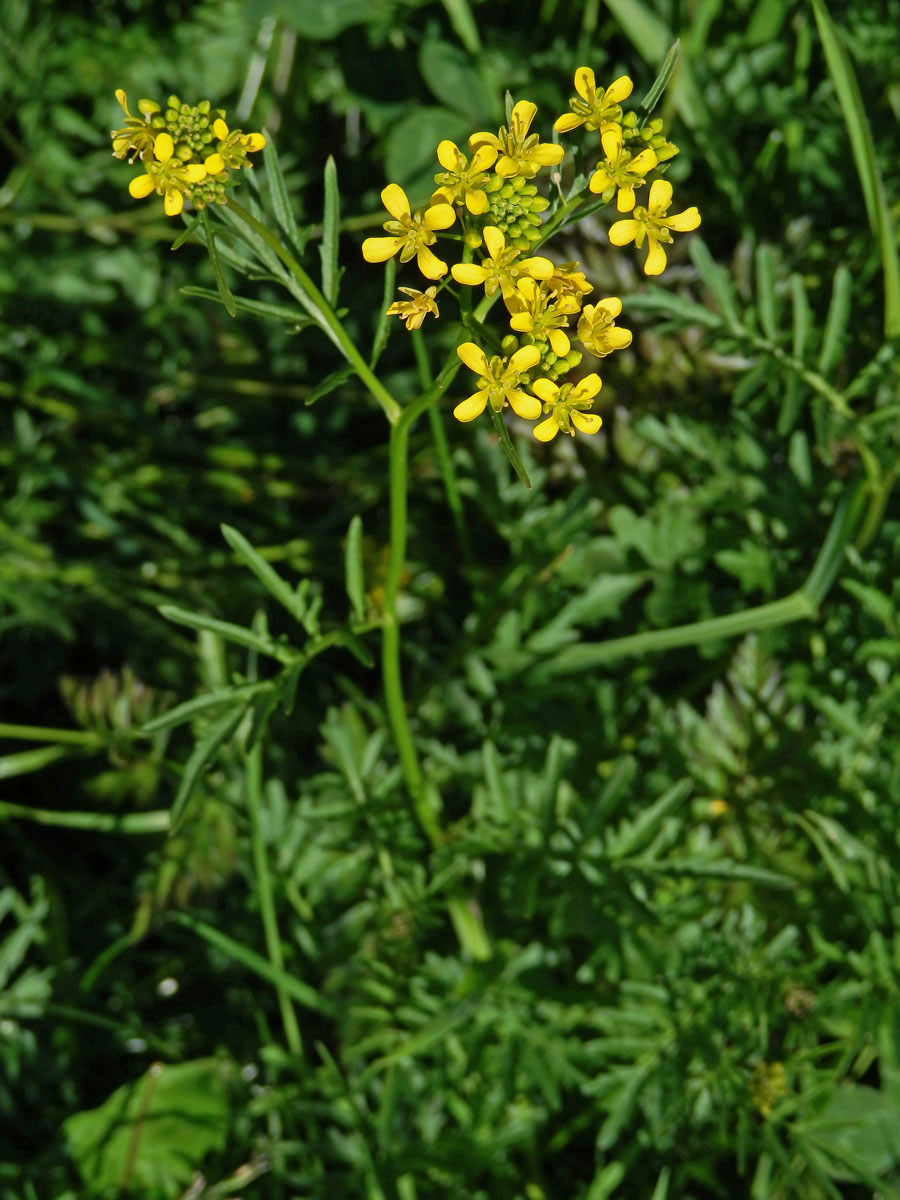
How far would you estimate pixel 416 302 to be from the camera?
50.5 inches

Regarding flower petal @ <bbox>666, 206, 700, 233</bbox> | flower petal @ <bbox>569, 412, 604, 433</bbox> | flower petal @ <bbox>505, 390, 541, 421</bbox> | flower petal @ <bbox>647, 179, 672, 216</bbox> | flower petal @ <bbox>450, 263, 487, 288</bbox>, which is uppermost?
flower petal @ <bbox>450, 263, 487, 288</bbox>

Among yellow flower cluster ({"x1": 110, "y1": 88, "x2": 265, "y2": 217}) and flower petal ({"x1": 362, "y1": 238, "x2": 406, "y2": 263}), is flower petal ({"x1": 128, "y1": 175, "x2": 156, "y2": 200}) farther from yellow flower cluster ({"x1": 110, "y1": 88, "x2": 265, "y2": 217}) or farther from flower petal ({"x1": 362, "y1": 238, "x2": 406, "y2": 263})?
flower petal ({"x1": 362, "y1": 238, "x2": 406, "y2": 263})

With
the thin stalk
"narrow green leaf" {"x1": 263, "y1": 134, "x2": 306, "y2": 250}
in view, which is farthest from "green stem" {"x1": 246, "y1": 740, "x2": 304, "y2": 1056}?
"narrow green leaf" {"x1": 263, "y1": 134, "x2": 306, "y2": 250}

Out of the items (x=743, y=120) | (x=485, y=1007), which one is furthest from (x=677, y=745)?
(x=743, y=120)

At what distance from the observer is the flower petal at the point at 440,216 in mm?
1238

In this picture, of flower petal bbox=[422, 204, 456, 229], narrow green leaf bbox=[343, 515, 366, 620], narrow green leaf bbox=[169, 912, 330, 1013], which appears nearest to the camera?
flower petal bbox=[422, 204, 456, 229]

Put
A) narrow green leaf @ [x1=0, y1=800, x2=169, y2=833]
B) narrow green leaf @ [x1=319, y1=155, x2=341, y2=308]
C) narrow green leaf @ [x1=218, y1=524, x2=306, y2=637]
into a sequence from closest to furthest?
narrow green leaf @ [x1=319, y1=155, x2=341, y2=308], narrow green leaf @ [x1=218, y1=524, x2=306, y2=637], narrow green leaf @ [x1=0, y1=800, x2=169, y2=833]

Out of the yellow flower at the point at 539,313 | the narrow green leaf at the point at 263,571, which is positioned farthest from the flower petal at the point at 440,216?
the narrow green leaf at the point at 263,571

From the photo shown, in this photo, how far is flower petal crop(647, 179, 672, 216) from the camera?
4.21ft

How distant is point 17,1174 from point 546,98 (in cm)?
256

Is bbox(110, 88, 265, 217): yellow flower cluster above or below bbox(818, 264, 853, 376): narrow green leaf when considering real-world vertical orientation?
above

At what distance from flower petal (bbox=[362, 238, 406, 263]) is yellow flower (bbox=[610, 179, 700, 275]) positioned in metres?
0.25

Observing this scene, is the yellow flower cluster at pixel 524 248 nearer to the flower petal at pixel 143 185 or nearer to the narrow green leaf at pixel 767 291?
the flower petal at pixel 143 185

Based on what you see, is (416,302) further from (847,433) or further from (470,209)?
(847,433)
